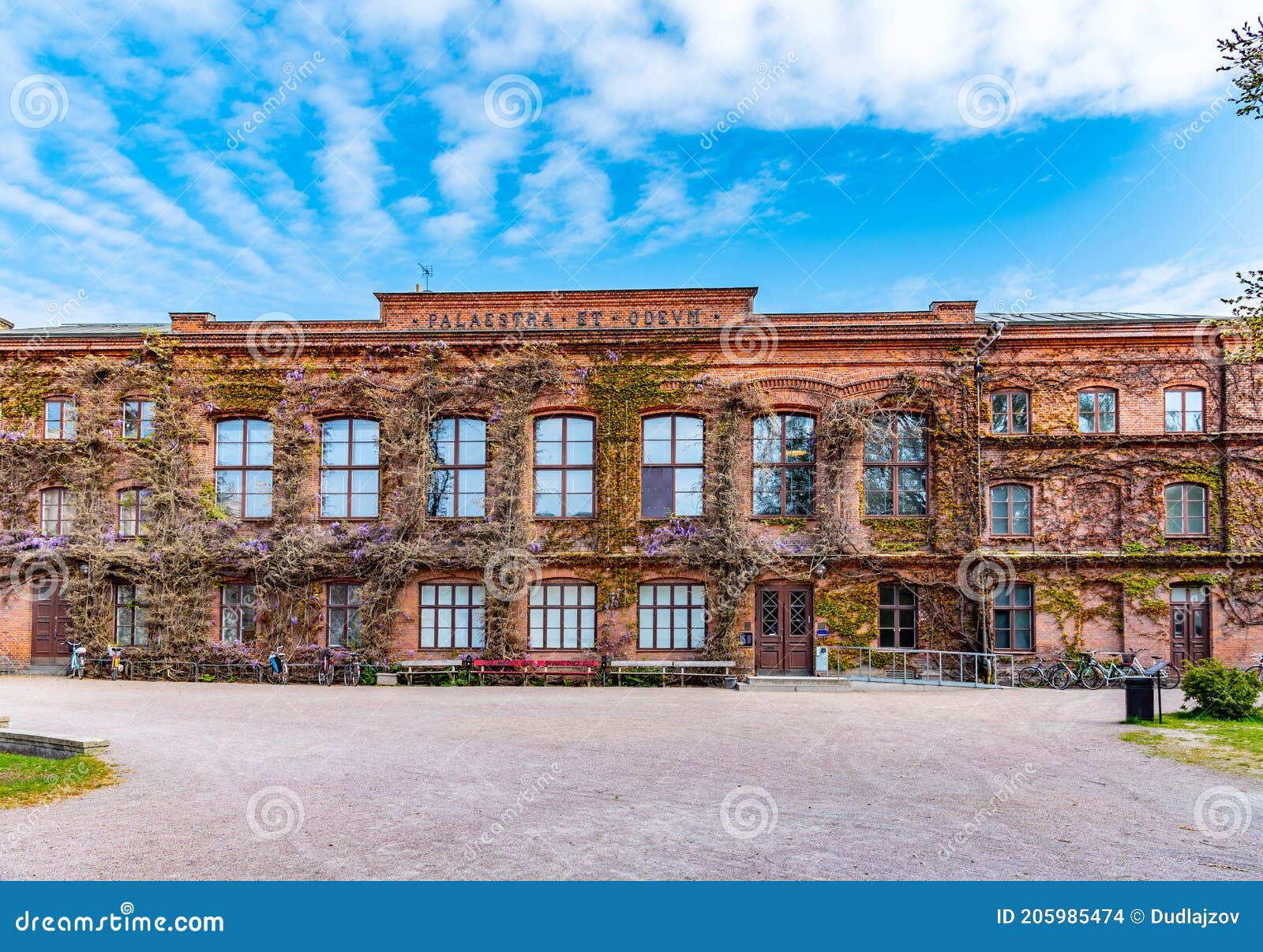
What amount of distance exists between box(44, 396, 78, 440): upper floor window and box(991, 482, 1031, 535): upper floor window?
968 inches

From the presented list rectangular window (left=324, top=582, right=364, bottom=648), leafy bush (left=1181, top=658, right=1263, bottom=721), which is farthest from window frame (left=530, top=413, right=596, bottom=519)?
leafy bush (left=1181, top=658, right=1263, bottom=721)

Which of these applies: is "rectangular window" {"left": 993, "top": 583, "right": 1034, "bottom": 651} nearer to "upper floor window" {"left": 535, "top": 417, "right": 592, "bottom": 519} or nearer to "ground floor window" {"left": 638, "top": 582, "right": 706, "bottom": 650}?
"ground floor window" {"left": 638, "top": 582, "right": 706, "bottom": 650}

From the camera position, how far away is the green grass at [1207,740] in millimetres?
11117

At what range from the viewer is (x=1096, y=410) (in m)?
22.8

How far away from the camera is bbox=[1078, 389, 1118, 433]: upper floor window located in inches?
895

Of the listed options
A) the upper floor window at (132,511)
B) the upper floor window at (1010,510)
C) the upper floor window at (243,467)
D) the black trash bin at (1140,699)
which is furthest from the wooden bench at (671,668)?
the upper floor window at (132,511)

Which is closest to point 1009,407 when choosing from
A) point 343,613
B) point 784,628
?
point 784,628

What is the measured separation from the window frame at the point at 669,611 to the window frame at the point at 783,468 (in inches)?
101

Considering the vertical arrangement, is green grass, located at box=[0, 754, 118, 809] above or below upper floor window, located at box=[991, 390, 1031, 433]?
below

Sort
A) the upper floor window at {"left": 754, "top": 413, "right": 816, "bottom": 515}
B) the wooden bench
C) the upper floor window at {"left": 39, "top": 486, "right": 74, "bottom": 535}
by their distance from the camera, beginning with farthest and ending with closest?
the upper floor window at {"left": 39, "top": 486, "right": 74, "bottom": 535}, the upper floor window at {"left": 754, "top": 413, "right": 816, "bottom": 515}, the wooden bench

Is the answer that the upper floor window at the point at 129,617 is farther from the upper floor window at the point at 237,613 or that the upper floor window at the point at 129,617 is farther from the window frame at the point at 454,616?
the window frame at the point at 454,616

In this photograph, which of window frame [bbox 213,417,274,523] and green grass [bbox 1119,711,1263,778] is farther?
window frame [bbox 213,417,274,523]

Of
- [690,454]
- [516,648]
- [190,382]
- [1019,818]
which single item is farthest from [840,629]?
[190,382]

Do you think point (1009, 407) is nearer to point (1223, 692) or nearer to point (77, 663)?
point (1223, 692)
